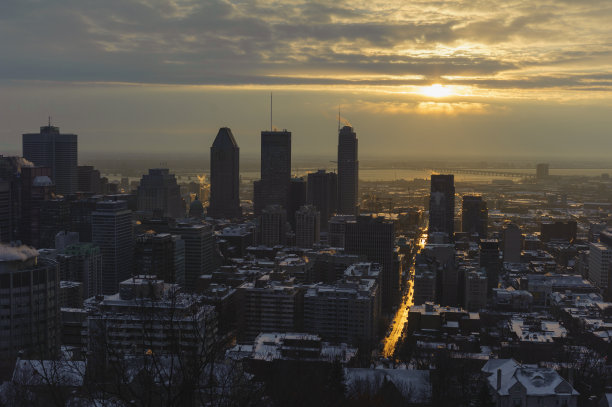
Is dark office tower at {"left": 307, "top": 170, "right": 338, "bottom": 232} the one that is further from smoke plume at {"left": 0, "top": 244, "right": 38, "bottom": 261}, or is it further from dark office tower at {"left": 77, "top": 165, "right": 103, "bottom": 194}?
smoke plume at {"left": 0, "top": 244, "right": 38, "bottom": 261}

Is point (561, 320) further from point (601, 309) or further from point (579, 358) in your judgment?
point (579, 358)

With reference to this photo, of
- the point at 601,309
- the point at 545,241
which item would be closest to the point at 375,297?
the point at 601,309

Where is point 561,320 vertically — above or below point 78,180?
below

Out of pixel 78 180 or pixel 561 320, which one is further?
pixel 78 180

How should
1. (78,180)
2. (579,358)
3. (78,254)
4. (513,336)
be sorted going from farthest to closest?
(78,180), (78,254), (513,336), (579,358)

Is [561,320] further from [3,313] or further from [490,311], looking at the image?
[3,313]

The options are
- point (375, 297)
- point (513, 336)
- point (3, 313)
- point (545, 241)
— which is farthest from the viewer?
point (545, 241)

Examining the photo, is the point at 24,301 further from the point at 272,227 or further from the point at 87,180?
the point at 87,180
